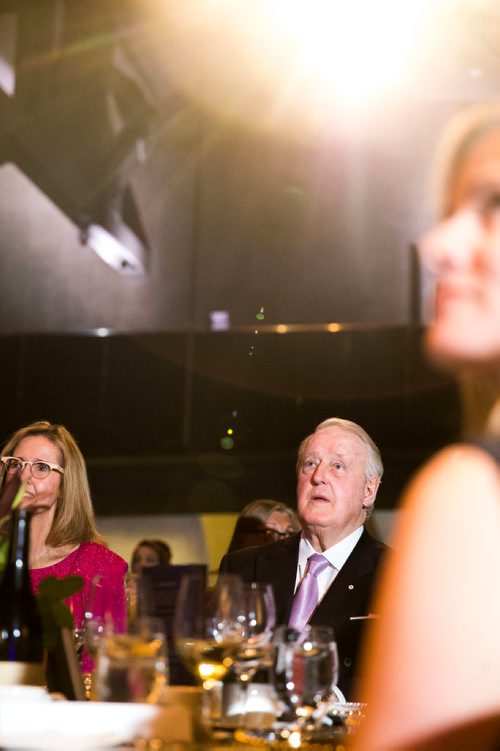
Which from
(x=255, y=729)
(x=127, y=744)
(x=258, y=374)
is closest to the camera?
(x=127, y=744)

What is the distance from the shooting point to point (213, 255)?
9.52 metres

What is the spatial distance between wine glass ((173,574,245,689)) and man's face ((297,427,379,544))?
1.64 meters

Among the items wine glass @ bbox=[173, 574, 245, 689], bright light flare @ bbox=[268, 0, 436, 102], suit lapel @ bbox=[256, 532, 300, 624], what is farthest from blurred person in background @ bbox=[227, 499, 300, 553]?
bright light flare @ bbox=[268, 0, 436, 102]

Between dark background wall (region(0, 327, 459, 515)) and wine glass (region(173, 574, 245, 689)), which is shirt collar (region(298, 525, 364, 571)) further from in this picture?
dark background wall (region(0, 327, 459, 515))

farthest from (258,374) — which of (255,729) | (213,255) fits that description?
(255,729)

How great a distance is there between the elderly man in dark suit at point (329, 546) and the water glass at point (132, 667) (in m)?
1.44

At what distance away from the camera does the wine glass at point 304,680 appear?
4.30ft

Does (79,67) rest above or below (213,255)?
above

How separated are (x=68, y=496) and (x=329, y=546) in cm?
99

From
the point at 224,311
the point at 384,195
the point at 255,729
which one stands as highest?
the point at 384,195

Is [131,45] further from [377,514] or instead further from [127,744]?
[127,744]

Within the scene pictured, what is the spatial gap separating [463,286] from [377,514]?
7.04 metres

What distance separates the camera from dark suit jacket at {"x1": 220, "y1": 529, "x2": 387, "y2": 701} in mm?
2525

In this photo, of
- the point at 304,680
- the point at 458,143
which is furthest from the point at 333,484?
the point at 458,143
